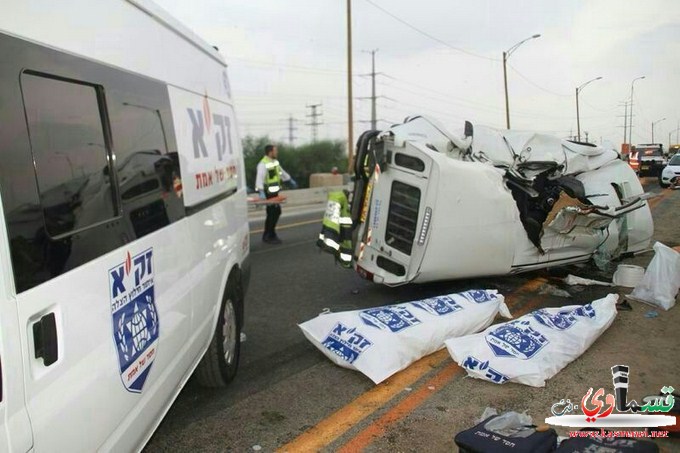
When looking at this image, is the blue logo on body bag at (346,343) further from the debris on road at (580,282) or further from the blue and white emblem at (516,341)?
the debris on road at (580,282)

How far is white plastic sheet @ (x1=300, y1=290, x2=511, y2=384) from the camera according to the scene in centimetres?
406

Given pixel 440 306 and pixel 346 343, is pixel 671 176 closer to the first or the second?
pixel 440 306

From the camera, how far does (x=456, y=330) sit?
4590 mm

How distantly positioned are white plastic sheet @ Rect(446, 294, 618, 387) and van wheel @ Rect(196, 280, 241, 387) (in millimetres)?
1607

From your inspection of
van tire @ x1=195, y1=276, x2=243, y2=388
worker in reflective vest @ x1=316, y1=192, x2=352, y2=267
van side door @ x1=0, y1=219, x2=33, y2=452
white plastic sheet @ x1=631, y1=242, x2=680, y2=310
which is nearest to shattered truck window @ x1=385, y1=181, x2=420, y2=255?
worker in reflective vest @ x1=316, y1=192, x2=352, y2=267

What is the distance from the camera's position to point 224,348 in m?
3.99

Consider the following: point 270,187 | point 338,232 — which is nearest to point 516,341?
Answer: point 338,232

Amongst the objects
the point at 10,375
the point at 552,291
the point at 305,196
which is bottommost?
the point at 305,196

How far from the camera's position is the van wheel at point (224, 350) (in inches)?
151

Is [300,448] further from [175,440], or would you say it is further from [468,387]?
[468,387]

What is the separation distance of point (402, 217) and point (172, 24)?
312 centimetres

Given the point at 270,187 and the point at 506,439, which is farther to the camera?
the point at 270,187

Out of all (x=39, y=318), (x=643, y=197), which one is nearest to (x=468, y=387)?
(x=39, y=318)

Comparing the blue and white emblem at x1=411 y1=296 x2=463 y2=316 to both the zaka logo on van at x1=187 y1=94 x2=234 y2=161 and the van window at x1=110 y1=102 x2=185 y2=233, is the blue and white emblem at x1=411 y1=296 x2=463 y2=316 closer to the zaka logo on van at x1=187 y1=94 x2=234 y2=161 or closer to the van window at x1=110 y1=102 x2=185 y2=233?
the zaka logo on van at x1=187 y1=94 x2=234 y2=161
